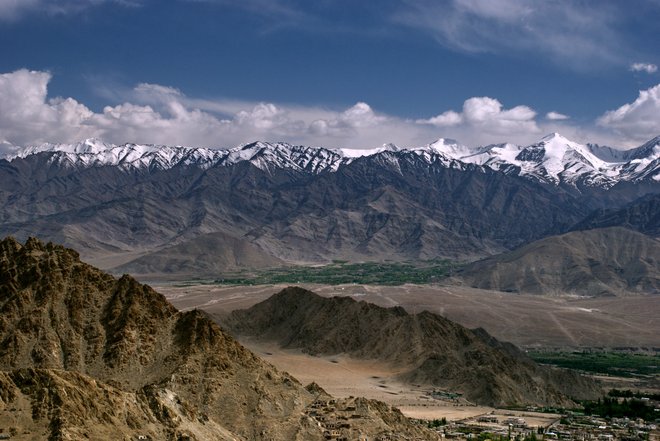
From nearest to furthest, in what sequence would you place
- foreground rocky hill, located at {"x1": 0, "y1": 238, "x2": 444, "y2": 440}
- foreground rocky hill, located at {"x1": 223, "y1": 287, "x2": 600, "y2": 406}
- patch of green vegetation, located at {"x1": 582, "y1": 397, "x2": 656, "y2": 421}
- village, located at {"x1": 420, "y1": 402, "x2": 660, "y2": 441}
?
foreground rocky hill, located at {"x1": 0, "y1": 238, "x2": 444, "y2": 440}, village, located at {"x1": 420, "y1": 402, "x2": 660, "y2": 441}, patch of green vegetation, located at {"x1": 582, "y1": 397, "x2": 656, "y2": 421}, foreground rocky hill, located at {"x1": 223, "y1": 287, "x2": 600, "y2": 406}

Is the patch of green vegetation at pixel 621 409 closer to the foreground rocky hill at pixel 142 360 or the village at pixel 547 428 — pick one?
the village at pixel 547 428

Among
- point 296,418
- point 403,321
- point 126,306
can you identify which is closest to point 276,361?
point 403,321

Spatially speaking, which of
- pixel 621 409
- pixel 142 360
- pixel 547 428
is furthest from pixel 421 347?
pixel 142 360

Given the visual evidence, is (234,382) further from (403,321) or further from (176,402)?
(403,321)

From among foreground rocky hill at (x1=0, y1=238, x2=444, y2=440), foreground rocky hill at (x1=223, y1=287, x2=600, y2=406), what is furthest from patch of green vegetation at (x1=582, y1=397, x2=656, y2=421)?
foreground rocky hill at (x1=0, y1=238, x2=444, y2=440)

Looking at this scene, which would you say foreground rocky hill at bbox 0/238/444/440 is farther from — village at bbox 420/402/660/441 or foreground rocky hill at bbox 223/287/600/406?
foreground rocky hill at bbox 223/287/600/406
